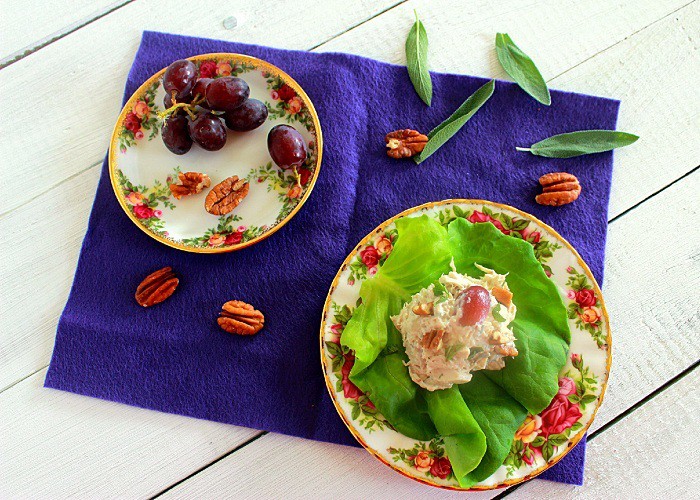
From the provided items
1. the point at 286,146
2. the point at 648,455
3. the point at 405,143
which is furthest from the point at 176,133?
the point at 648,455

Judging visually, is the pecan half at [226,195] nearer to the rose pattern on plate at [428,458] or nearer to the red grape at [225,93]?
the red grape at [225,93]

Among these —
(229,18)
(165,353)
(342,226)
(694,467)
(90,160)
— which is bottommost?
(694,467)

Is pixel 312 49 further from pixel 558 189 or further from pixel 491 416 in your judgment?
pixel 491 416

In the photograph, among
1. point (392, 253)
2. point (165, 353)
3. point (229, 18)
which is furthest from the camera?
point (229, 18)

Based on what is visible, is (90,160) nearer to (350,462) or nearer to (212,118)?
(212,118)

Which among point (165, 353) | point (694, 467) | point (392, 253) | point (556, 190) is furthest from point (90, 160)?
point (694, 467)

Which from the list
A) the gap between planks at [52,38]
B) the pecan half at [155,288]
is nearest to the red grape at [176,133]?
the pecan half at [155,288]

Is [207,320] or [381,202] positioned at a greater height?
[381,202]
